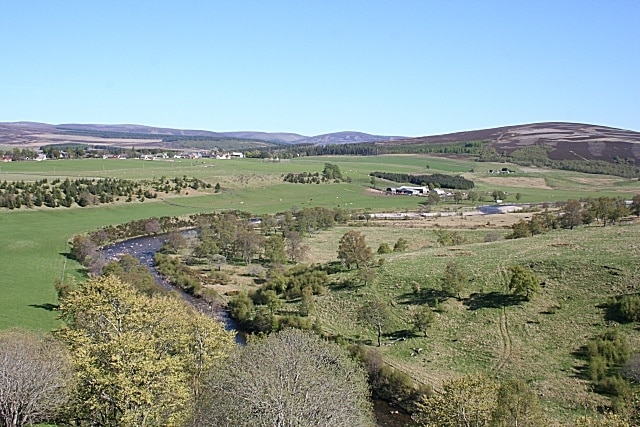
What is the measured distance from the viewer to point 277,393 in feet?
81.1

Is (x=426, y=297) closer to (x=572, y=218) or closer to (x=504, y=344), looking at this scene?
(x=504, y=344)

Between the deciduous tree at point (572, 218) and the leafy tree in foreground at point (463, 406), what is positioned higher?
the deciduous tree at point (572, 218)

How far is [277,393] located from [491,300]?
33639 millimetres

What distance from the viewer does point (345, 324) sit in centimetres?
5347

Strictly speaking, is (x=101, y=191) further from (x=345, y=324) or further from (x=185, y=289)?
(x=345, y=324)

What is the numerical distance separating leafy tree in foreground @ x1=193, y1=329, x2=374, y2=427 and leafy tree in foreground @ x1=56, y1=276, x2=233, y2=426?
194cm

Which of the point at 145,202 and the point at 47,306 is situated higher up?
the point at 145,202

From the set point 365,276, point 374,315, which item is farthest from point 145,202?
point 374,315

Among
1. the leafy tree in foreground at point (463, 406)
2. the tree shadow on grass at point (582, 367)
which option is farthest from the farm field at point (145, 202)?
the tree shadow on grass at point (582, 367)

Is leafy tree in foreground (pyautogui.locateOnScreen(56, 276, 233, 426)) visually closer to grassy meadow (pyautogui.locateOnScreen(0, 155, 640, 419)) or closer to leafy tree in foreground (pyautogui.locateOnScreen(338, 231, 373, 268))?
grassy meadow (pyautogui.locateOnScreen(0, 155, 640, 419))

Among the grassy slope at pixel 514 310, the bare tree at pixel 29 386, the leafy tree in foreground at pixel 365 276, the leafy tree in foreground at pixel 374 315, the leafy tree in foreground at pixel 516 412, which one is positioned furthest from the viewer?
the leafy tree in foreground at pixel 365 276

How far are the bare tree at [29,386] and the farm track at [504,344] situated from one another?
2934cm

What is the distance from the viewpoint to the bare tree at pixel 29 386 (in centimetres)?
2667

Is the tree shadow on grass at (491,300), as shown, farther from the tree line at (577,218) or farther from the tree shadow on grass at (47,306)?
the tree shadow on grass at (47,306)
